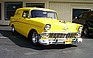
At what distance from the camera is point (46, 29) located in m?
10.4

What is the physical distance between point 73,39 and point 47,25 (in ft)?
4.73

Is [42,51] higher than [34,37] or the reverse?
the reverse

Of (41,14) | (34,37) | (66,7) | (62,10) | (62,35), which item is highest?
(66,7)

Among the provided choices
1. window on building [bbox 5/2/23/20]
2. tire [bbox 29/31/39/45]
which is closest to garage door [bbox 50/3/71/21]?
window on building [bbox 5/2/23/20]

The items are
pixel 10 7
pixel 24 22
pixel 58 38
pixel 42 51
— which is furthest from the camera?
pixel 10 7

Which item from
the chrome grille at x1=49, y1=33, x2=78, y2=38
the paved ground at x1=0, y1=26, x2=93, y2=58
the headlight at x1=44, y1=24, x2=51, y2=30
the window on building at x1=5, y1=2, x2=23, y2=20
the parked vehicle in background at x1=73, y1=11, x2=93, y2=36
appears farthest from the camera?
the window on building at x1=5, y1=2, x2=23, y2=20

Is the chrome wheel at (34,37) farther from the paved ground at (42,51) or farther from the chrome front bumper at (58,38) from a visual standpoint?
Answer: the chrome front bumper at (58,38)

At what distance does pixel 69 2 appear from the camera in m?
23.2

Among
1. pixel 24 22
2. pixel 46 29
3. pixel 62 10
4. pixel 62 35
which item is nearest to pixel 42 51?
pixel 46 29

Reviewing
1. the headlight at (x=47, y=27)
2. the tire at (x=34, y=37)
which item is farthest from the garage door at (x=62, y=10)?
the headlight at (x=47, y=27)

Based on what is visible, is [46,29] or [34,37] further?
[34,37]

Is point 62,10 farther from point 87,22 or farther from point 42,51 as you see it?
point 42,51

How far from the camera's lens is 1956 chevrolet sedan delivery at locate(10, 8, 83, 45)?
10.5 metres

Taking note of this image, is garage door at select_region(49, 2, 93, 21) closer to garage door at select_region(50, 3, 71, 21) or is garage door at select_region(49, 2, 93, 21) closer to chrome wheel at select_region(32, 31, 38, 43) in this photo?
garage door at select_region(50, 3, 71, 21)
